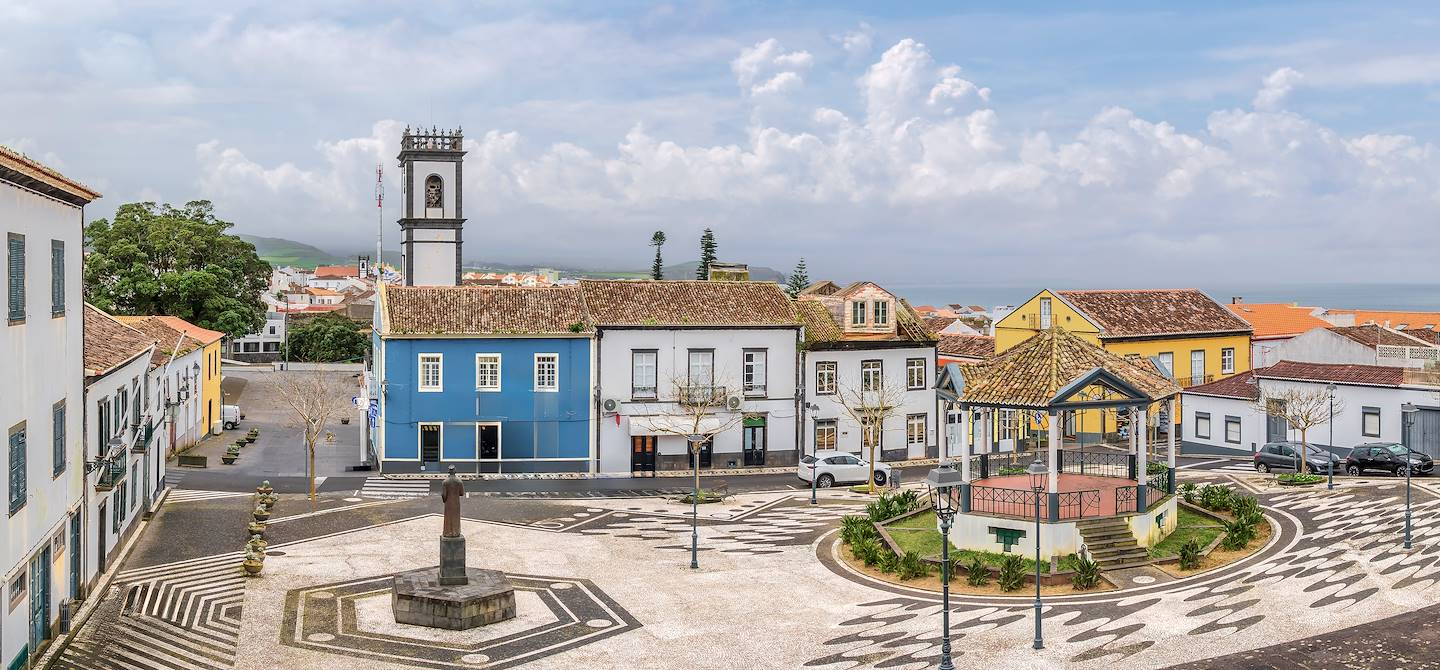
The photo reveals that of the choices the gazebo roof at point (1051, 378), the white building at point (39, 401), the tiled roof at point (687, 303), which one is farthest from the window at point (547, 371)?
the white building at point (39, 401)

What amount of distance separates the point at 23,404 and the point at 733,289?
110ft

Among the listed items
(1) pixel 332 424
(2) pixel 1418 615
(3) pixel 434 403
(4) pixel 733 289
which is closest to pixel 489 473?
(3) pixel 434 403

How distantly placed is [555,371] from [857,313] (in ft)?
42.9

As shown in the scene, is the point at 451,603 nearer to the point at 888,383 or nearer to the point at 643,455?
the point at 643,455

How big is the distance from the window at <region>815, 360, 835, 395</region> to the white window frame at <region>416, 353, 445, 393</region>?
1513 centimetres

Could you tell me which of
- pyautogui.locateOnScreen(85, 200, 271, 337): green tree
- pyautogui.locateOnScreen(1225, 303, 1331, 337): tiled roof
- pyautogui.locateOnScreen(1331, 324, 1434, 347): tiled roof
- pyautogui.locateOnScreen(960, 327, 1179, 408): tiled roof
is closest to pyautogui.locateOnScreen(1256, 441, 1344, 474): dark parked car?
pyautogui.locateOnScreen(1331, 324, 1434, 347): tiled roof

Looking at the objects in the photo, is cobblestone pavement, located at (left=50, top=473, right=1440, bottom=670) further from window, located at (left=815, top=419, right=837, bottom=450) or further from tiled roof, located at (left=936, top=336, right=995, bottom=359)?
tiled roof, located at (left=936, top=336, right=995, bottom=359)

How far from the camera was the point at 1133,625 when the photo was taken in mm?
23953

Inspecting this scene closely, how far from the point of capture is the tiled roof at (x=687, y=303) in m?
48.8

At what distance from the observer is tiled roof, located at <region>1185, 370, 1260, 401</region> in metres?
52.4

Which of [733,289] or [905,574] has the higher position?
[733,289]

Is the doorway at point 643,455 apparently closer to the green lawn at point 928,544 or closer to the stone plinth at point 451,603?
the green lawn at point 928,544

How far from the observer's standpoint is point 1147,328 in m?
60.6

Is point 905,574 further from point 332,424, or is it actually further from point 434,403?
point 332,424
